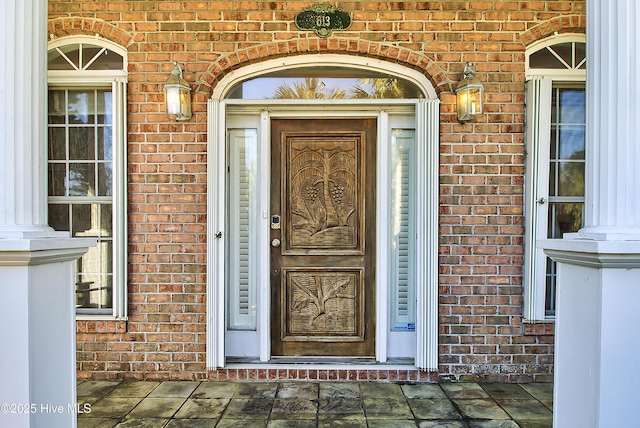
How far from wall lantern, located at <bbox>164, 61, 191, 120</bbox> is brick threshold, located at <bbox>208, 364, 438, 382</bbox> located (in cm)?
204

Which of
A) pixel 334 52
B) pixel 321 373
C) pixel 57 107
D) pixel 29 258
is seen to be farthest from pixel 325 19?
pixel 321 373

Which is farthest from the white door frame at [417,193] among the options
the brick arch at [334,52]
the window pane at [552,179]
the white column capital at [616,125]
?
the white column capital at [616,125]

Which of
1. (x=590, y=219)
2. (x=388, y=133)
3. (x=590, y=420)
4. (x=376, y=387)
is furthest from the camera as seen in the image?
(x=388, y=133)

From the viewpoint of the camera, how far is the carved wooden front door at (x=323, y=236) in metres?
3.50

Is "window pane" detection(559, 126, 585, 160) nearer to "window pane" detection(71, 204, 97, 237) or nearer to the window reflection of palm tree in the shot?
the window reflection of palm tree

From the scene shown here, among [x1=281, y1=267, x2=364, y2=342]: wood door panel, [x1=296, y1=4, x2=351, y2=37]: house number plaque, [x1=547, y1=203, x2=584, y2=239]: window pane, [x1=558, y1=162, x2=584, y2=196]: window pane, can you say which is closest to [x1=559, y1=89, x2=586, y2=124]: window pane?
[x1=558, y1=162, x2=584, y2=196]: window pane

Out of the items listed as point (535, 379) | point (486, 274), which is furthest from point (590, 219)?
point (535, 379)

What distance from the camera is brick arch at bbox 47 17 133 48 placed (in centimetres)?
333

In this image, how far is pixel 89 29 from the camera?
334cm

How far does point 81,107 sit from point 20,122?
5.46 ft

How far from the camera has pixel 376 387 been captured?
127 inches

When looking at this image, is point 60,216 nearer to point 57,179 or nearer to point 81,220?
point 81,220

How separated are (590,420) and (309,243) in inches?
86.6

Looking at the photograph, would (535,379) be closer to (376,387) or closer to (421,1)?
(376,387)
